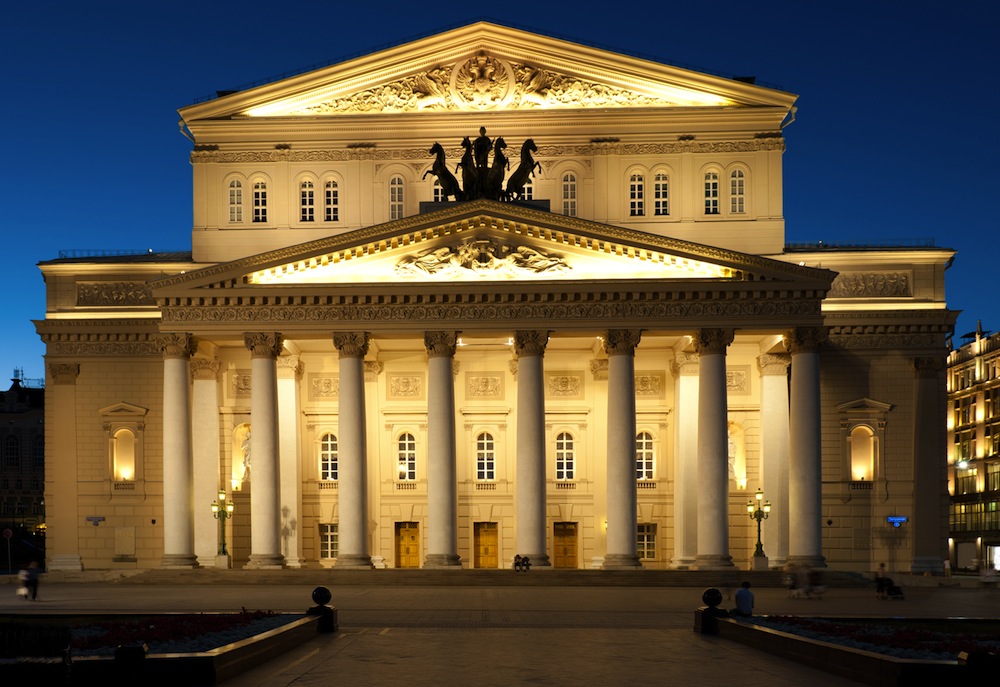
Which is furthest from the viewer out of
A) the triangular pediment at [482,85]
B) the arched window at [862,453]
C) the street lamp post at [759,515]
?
the triangular pediment at [482,85]

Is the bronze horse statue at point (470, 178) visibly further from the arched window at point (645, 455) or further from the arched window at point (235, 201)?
the arched window at point (645, 455)

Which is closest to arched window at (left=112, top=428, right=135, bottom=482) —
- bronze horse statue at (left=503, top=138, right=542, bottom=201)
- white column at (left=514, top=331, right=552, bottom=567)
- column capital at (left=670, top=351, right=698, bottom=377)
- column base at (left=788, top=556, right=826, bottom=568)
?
white column at (left=514, top=331, right=552, bottom=567)

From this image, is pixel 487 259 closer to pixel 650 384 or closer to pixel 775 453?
pixel 650 384

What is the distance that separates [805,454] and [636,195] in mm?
16740

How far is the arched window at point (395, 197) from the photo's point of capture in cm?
6475

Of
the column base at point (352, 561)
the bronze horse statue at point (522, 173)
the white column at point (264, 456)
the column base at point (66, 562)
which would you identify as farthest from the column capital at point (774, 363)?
the column base at point (66, 562)

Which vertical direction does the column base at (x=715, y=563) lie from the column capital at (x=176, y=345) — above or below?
below

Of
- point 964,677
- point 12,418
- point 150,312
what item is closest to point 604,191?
point 150,312

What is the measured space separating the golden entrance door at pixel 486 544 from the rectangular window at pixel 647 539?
682 centimetres

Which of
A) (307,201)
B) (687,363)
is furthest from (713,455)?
(307,201)

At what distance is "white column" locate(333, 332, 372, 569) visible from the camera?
178 feet

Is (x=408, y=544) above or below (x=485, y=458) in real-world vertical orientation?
below

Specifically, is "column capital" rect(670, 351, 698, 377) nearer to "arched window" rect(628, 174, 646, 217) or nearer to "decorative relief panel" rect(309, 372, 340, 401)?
"arched window" rect(628, 174, 646, 217)

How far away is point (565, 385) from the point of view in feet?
211
